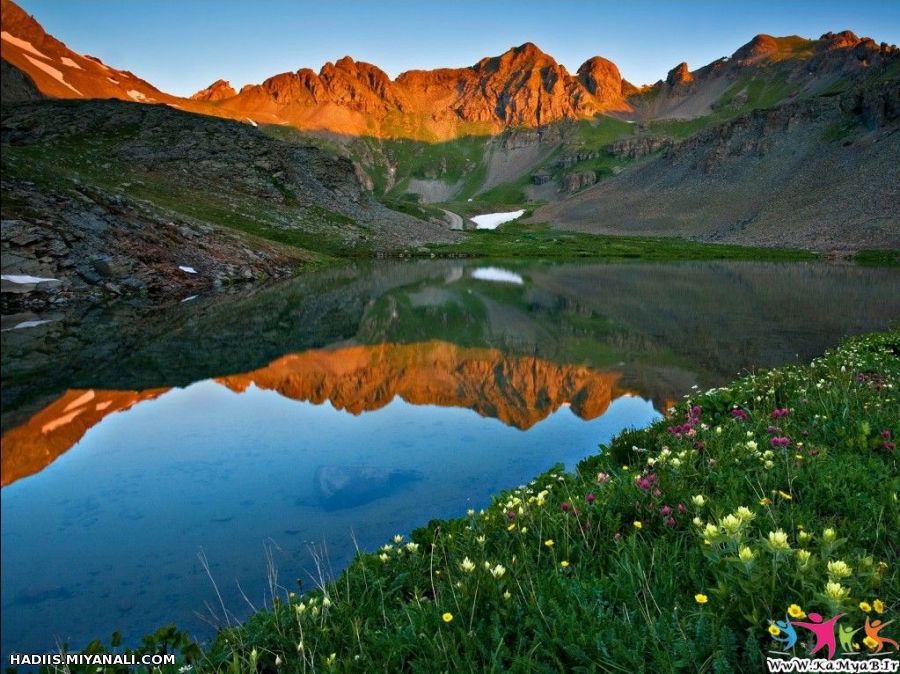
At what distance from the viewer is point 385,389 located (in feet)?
62.1

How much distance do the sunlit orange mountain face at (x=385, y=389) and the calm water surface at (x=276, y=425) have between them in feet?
0.33

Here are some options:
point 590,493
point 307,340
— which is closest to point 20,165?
point 307,340

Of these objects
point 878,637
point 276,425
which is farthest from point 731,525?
point 276,425

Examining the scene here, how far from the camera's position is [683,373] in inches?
851

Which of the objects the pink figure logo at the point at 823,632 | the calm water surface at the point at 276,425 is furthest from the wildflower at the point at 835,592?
the calm water surface at the point at 276,425

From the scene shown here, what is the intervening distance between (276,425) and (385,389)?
15.7 feet

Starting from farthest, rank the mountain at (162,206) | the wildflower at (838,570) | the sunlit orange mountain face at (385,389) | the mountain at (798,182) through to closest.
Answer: the mountain at (798,182), the mountain at (162,206), the sunlit orange mountain face at (385,389), the wildflower at (838,570)

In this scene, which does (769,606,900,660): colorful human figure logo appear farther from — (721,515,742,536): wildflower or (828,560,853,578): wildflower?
(721,515,742,536): wildflower

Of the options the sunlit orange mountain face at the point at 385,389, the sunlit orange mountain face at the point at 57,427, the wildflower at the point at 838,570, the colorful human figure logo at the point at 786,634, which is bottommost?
the sunlit orange mountain face at the point at 385,389

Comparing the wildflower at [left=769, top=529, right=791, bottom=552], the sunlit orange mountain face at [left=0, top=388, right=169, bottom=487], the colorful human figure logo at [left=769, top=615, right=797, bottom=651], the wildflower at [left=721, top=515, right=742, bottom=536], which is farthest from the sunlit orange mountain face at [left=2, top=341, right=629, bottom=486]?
the colorful human figure logo at [left=769, top=615, right=797, bottom=651]

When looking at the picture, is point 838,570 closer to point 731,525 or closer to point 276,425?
point 731,525

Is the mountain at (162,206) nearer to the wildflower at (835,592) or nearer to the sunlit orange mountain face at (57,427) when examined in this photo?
the sunlit orange mountain face at (57,427)

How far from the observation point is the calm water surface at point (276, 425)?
7820mm

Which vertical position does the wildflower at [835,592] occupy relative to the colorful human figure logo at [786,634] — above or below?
above
